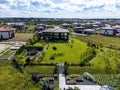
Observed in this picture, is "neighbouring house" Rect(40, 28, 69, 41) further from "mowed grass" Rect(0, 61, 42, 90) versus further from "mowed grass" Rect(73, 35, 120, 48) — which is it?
"mowed grass" Rect(0, 61, 42, 90)

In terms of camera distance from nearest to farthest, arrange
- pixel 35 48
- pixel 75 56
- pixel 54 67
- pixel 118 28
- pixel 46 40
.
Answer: pixel 54 67, pixel 75 56, pixel 35 48, pixel 46 40, pixel 118 28

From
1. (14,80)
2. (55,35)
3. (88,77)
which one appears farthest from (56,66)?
(55,35)

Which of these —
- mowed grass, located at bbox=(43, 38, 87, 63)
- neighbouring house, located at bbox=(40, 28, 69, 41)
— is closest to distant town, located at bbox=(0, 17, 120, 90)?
mowed grass, located at bbox=(43, 38, 87, 63)

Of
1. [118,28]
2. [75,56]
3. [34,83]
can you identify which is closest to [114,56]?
[75,56]

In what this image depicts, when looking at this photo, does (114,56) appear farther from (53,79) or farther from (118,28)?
(118,28)

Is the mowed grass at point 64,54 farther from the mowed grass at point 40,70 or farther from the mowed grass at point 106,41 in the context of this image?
the mowed grass at point 106,41

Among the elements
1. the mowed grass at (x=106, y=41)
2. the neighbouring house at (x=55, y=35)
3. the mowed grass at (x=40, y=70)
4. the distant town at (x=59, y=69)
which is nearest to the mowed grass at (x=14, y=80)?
the distant town at (x=59, y=69)
